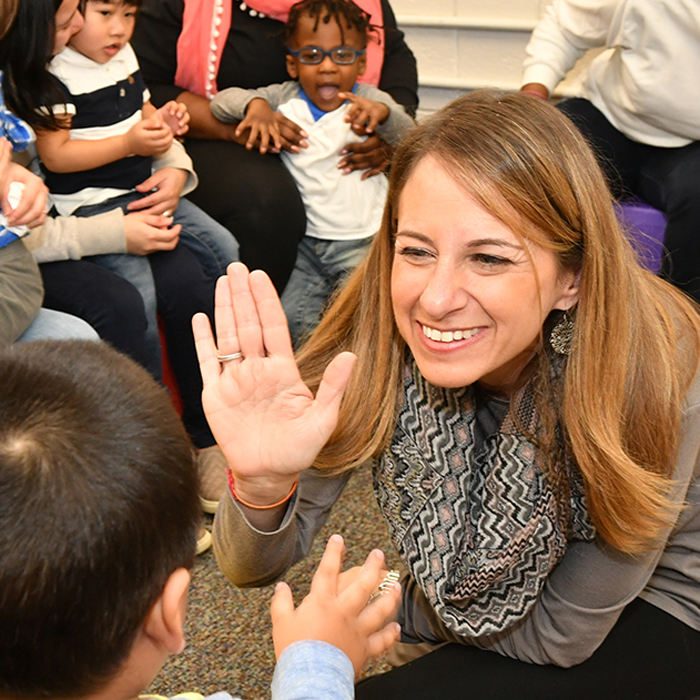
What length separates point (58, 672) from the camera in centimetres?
66

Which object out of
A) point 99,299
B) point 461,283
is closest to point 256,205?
point 99,299

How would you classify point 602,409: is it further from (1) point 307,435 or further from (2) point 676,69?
(2) point 676,69

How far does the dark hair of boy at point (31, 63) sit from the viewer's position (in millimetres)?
1596

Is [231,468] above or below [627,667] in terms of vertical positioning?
above

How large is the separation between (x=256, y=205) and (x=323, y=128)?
328mm

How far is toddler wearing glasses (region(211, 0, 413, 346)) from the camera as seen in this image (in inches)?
85.5

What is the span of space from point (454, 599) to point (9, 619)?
708mm

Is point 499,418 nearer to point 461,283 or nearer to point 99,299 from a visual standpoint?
point 461,283

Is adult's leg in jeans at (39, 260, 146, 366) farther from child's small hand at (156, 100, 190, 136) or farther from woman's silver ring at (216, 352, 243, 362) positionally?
woman's silver ring at (216, 352, 243, 362)

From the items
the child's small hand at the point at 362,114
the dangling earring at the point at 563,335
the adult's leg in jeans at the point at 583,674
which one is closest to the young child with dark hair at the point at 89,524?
the adult's leg in jeans at the point at 583,674

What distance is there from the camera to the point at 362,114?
7.14ft

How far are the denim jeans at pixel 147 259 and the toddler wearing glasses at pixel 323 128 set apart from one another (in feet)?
0.81

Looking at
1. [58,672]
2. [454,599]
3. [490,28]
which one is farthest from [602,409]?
[490,28]

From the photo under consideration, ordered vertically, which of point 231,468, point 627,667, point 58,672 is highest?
point 58,672
